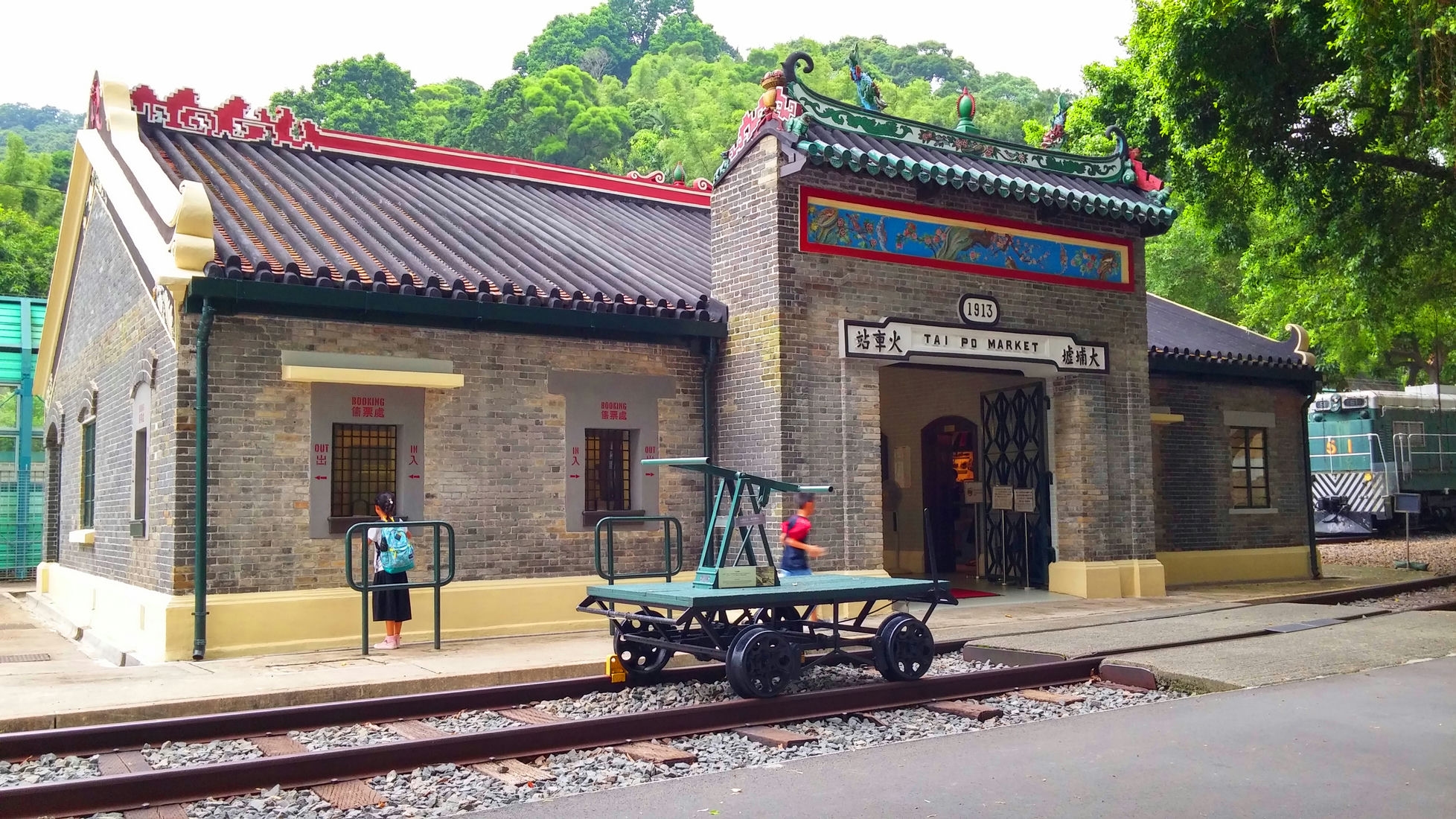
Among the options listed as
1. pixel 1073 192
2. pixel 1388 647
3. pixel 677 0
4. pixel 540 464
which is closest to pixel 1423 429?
pixel 1073 192

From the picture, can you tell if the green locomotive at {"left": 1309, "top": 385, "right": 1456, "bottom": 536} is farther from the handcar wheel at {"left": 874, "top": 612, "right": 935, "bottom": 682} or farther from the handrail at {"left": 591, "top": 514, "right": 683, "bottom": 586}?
the handcar wheel at {"left": 874, "top": 612, "right": 935, "bottom": 682}

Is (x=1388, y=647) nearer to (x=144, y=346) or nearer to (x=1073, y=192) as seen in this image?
(x=1073, y=192)

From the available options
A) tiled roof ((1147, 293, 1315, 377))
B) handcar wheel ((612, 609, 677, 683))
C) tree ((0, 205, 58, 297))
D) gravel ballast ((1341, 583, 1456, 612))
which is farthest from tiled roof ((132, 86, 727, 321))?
tree ((0, 205, 58, 297))

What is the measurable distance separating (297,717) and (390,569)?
320 centimetres

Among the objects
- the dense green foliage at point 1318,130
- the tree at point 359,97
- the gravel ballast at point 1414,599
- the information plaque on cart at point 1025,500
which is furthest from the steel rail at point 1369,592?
the tree at point 359,97

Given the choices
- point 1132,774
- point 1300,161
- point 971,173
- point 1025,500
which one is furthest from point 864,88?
point 1132,774

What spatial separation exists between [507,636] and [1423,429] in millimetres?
25404

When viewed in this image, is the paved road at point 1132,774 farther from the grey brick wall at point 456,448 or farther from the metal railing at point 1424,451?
the metal railing at point 1424,451

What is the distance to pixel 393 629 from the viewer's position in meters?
11.5

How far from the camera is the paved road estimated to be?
5.84m

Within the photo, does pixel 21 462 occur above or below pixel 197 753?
above

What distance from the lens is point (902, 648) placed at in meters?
9.33

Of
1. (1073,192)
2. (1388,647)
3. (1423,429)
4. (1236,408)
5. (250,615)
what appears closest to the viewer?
(1388,647)

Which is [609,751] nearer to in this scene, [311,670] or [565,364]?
[311,670]
